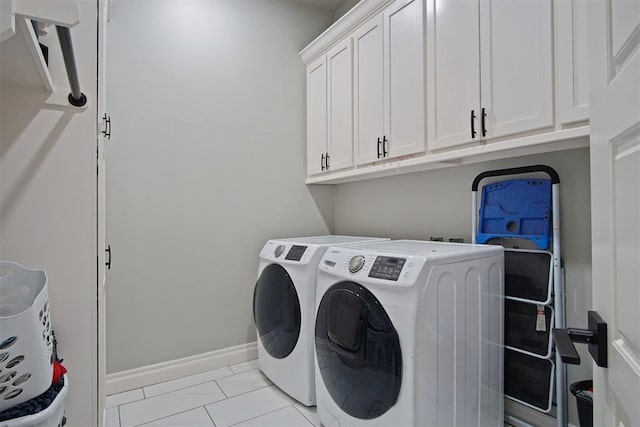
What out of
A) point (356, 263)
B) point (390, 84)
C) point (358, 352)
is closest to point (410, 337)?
point (358, 352)

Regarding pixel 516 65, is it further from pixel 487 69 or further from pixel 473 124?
pixel 473 124

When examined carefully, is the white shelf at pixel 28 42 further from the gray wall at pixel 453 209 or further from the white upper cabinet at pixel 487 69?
the gray wall at pixel 453 209

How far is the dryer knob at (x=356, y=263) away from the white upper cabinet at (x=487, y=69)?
75 centimetres

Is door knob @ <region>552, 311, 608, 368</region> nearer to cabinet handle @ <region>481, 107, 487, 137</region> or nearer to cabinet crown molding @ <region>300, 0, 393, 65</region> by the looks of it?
cabinet handle @ <region>481, 107, 487, 137</region>

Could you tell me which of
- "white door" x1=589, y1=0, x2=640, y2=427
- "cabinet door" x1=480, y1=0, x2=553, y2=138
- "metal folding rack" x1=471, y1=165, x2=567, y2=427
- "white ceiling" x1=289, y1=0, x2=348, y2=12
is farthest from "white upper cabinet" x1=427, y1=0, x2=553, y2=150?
"white ceiling" x1=289, y1=0, x2=348, y2=12

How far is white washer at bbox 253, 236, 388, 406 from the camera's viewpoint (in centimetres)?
196

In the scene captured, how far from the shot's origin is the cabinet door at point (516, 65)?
4.65ft

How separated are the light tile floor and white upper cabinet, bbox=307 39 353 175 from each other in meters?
1.58

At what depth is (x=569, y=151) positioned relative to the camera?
64.0 inches

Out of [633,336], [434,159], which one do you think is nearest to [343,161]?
[434,159]

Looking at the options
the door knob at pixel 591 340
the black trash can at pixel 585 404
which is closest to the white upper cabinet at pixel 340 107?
the black trash can at pixel 585 404

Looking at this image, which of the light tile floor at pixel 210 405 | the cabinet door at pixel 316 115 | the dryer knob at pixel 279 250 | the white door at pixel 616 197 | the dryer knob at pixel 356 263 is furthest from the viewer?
the cabinet door at pixel 316 115

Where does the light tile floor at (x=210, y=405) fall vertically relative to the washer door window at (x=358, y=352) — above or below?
below

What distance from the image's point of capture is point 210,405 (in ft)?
6.68
